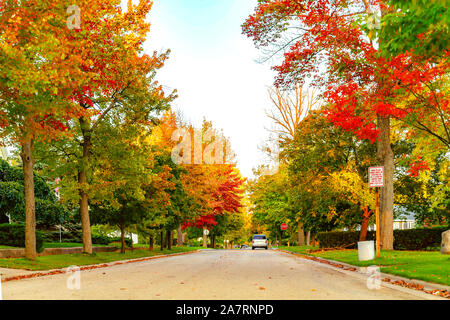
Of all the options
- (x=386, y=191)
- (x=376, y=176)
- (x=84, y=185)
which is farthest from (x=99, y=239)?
(x=376, y=176)

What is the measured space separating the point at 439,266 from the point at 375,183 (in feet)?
12.7

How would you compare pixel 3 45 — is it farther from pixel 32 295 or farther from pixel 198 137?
pixel 198 137

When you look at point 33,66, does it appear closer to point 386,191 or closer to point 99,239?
point 386,191

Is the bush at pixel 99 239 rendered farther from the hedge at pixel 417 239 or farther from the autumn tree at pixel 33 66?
the autumn tree at pixel 33 66

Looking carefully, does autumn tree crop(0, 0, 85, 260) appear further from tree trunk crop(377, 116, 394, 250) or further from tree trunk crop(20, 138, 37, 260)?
tree trunk crop(377, 116, 394, 250)

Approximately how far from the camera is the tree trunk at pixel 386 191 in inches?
879

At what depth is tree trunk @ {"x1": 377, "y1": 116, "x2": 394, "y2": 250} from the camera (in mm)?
22328

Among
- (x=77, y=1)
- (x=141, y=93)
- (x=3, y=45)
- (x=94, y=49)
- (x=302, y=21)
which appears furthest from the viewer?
(x=141, y=93)

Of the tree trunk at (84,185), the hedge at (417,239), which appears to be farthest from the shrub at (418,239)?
the tree trunk at (84,185)

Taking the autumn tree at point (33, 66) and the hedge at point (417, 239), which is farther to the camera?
the hedge at point (417, 239)

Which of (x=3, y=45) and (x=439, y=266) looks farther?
(x=439, y=266)

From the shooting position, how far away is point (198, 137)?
46.0m
